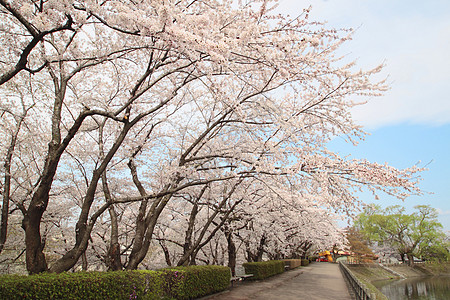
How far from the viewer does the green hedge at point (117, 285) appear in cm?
461

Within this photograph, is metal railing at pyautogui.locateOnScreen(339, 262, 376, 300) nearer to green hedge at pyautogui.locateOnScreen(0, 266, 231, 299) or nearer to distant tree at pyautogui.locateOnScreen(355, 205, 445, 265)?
green hedge at pyautogui.locateOnScreen(0, 266, 231, 299)

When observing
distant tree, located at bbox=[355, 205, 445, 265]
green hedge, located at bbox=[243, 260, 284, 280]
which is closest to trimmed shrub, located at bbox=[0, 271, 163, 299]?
green hedge, located at bbox=[243, 260, 284, 280]

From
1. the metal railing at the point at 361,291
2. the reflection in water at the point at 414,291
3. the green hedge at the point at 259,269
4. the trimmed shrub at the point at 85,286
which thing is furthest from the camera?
the reflection in water at the point at 414,291

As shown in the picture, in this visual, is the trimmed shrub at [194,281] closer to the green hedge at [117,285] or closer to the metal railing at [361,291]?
the green hedge at [117,285]

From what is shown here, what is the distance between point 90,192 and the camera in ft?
21.4

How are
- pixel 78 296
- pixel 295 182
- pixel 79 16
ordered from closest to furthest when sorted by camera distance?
1. pixel 79 16
2. pixel 78 296
3. pixel 295 182

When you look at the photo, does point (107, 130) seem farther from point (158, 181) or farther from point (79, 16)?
point (79, 16)

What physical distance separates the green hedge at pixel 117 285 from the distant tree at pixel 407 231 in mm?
42090

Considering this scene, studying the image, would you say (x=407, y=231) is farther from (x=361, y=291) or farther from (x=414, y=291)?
(x=361, y=291)

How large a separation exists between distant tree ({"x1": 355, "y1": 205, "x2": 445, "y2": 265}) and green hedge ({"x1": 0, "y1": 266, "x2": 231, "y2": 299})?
1657 inches

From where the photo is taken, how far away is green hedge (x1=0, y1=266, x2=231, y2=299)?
4.61m

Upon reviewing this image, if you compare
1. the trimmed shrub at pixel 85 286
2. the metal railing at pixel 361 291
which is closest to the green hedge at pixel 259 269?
the metal railing at pixel 361 291

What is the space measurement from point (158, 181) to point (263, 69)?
24.4 feet

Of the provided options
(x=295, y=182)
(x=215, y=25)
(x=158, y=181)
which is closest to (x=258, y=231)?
(x=158, y=181)
